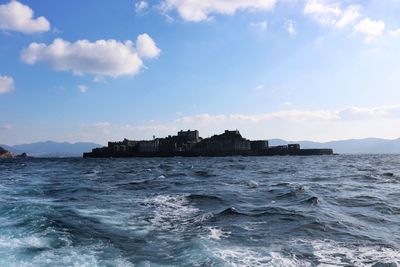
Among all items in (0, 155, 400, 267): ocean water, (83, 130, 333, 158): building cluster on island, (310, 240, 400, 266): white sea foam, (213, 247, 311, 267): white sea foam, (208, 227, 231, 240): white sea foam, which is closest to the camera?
(213, 247, 311, 267): white sea foam

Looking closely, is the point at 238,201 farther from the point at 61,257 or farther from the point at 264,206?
the point at 61,257

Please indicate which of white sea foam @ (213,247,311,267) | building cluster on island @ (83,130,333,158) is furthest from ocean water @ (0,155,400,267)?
building cluster on island @ (83,130,333,158)

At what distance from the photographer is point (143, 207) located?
2128 centimetres

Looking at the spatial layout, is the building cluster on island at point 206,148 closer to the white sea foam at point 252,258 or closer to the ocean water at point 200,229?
the ocean water at point 200,229

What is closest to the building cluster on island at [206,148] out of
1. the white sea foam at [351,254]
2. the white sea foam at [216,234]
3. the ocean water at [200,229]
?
the ocean water at [200,229]

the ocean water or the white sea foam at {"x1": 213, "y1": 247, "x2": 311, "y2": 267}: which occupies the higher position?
the ocean water

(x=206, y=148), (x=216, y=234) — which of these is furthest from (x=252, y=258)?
(x=206, y=148)

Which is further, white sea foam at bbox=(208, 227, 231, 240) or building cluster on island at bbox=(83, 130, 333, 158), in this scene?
building cluster on island at bbox=(83, 130, 333, 158)

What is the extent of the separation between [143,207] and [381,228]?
11439 millimetres

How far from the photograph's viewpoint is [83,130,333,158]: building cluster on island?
166250 millimetres

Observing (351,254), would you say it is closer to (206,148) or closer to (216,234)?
(216,234)

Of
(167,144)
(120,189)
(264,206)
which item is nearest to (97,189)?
(120,189)

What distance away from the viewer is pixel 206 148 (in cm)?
16938

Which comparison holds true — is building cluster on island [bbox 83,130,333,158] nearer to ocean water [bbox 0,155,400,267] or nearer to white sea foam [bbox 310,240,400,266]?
ocean water [bbox 0,155,400,267]
